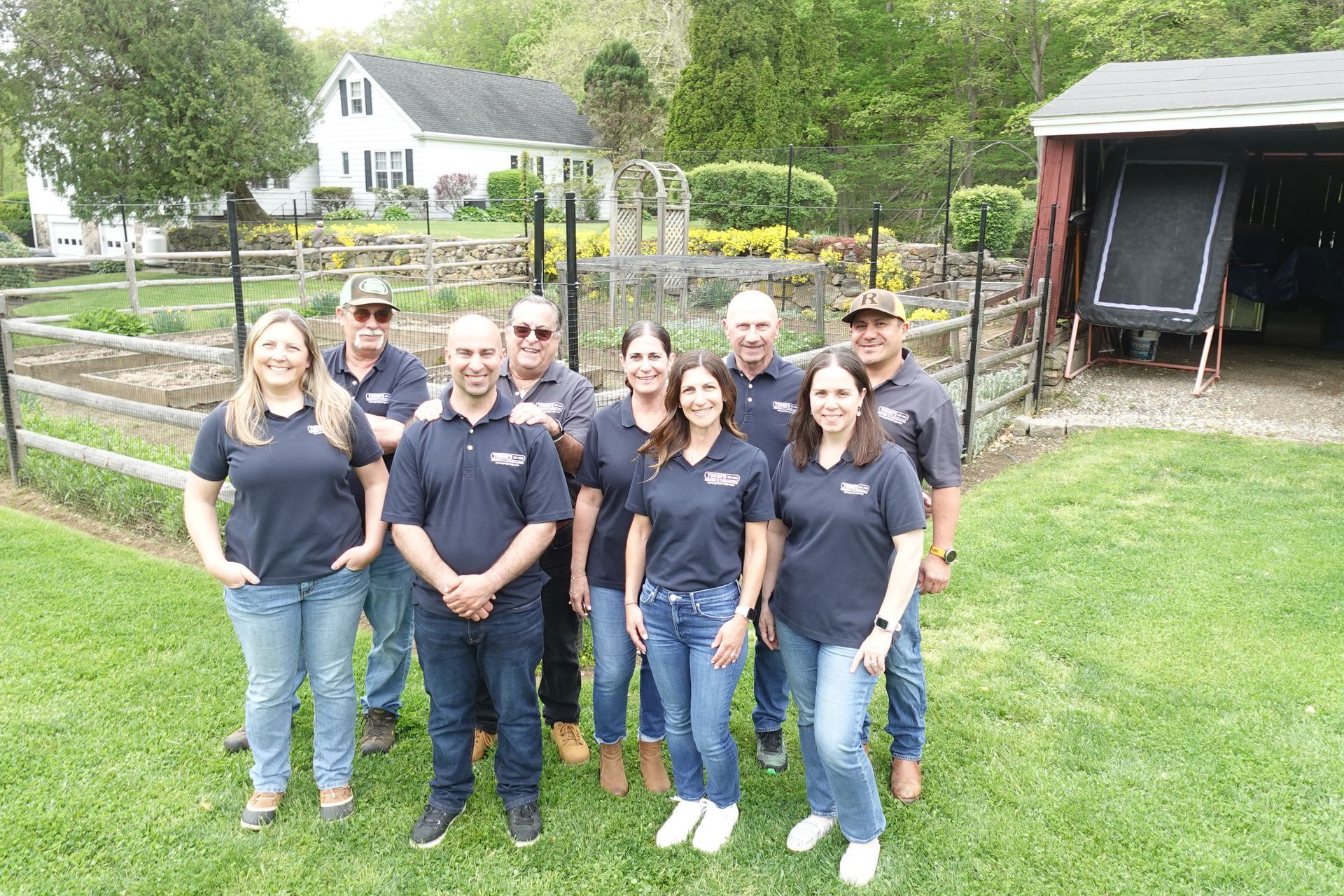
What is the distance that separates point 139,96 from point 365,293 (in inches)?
880

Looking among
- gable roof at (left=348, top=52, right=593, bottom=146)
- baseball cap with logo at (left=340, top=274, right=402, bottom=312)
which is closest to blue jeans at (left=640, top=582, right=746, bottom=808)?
baseball cap with logo at (left=340, top=274, right=402, bottom=312)

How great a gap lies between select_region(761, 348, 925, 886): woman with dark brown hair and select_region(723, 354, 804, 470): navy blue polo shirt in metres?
0.38

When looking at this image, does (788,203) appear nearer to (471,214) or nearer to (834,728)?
(834,728)

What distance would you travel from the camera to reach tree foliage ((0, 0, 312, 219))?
21188 mm

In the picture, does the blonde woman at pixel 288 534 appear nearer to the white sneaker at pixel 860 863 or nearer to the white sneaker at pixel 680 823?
the white sneaker at pixel 680 823

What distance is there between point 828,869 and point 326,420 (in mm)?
2210

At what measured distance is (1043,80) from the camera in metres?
28.4

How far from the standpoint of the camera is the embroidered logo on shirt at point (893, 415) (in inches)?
134

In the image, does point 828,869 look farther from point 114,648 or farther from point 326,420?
point 114,648

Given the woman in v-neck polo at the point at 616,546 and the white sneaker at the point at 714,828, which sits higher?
the woman in v-neck polo at the point at 616,546

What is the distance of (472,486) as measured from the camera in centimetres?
312

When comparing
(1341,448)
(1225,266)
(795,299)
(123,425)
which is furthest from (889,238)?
(123,425)

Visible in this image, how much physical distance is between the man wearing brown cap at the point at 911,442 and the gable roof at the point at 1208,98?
27.2 ft

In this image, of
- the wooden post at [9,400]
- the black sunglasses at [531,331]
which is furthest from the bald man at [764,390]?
the wooden post at [9,400]
